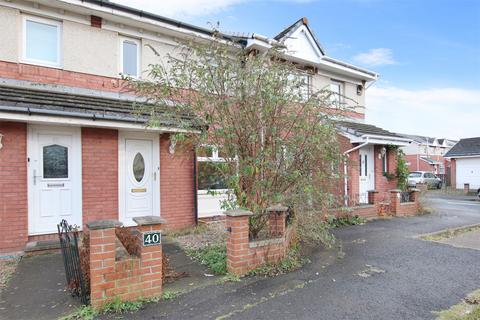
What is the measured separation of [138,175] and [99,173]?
0.91 m

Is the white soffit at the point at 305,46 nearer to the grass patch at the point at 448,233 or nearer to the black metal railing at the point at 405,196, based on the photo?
the black metal railing at the point at 405,196

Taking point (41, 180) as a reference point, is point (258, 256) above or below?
below

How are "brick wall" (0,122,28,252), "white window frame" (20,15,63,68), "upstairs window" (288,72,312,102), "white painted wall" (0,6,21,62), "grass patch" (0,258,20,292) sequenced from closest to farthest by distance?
"grass patch" (0,258,20,292)
"upstairs window" (288,72,312,102)
"brick wall" (0,122,28,252)
"white painted wall" (0,6,21,62)
"white window frame" (20,15,63,68)

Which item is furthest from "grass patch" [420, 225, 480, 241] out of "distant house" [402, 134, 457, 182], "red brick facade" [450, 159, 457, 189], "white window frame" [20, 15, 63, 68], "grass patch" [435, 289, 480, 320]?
"distant house" [402, 134, 457, 182]

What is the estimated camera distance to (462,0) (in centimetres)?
1024

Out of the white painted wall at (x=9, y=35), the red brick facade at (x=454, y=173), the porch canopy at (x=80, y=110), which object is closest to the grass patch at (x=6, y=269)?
the porch canopy at (x=80, y=110)

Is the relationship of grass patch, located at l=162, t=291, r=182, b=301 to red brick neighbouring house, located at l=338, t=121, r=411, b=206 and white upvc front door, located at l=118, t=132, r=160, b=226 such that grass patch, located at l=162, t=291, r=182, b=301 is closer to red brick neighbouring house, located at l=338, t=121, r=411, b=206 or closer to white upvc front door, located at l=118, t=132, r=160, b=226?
white upvc front door, located at l=118, t=132, r=160, b=226

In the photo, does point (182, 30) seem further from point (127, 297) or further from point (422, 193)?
point (422, 193)

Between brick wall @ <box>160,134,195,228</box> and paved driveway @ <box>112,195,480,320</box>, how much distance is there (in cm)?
371

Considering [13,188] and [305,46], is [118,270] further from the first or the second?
[305,46]

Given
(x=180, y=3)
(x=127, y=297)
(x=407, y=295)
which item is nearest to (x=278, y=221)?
(x=407, y=295)

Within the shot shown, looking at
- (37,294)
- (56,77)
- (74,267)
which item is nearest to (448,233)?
(74,267)

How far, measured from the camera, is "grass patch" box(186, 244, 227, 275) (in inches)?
187

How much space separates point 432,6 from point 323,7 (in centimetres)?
395
